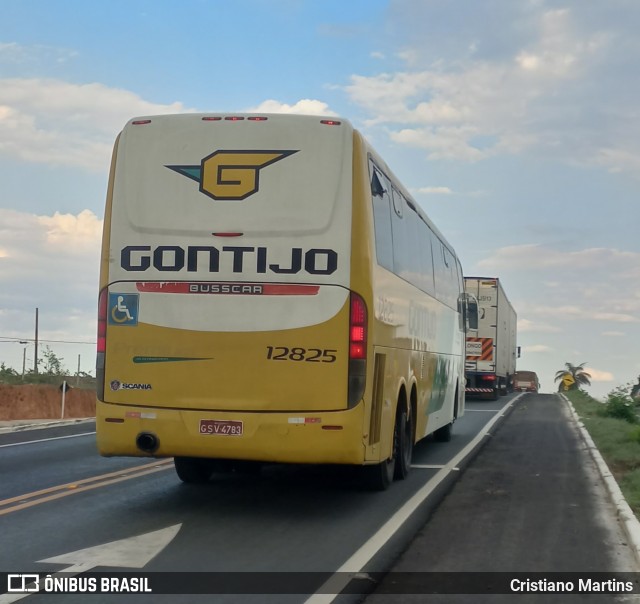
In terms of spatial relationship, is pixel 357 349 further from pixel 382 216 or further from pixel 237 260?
pixel 382 216

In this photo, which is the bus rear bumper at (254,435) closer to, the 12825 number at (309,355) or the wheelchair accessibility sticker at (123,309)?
the 12825 number at (309,355)

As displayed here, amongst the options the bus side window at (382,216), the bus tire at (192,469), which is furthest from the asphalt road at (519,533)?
the bus tire at (192,469)

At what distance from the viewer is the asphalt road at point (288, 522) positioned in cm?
742

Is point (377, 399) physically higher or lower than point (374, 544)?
higher

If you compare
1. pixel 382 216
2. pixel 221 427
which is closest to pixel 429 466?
pixel 382 216

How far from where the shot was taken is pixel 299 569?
7.27 meters

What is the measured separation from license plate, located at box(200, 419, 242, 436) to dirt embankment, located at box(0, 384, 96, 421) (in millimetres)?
26574

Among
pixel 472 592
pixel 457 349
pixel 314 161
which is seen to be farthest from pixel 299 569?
pixel 457 349

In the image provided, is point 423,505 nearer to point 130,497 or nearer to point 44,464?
point 130,497

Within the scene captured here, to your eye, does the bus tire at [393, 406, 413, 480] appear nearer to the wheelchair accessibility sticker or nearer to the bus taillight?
the bus taillight

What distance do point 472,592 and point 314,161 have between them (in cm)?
460

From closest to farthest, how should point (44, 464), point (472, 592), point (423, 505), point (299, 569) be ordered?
point (472, 592)
point (299, 569)
point (423, 505)
point (44, 464)

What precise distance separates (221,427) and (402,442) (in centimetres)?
371

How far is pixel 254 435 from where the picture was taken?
9.18 metres
